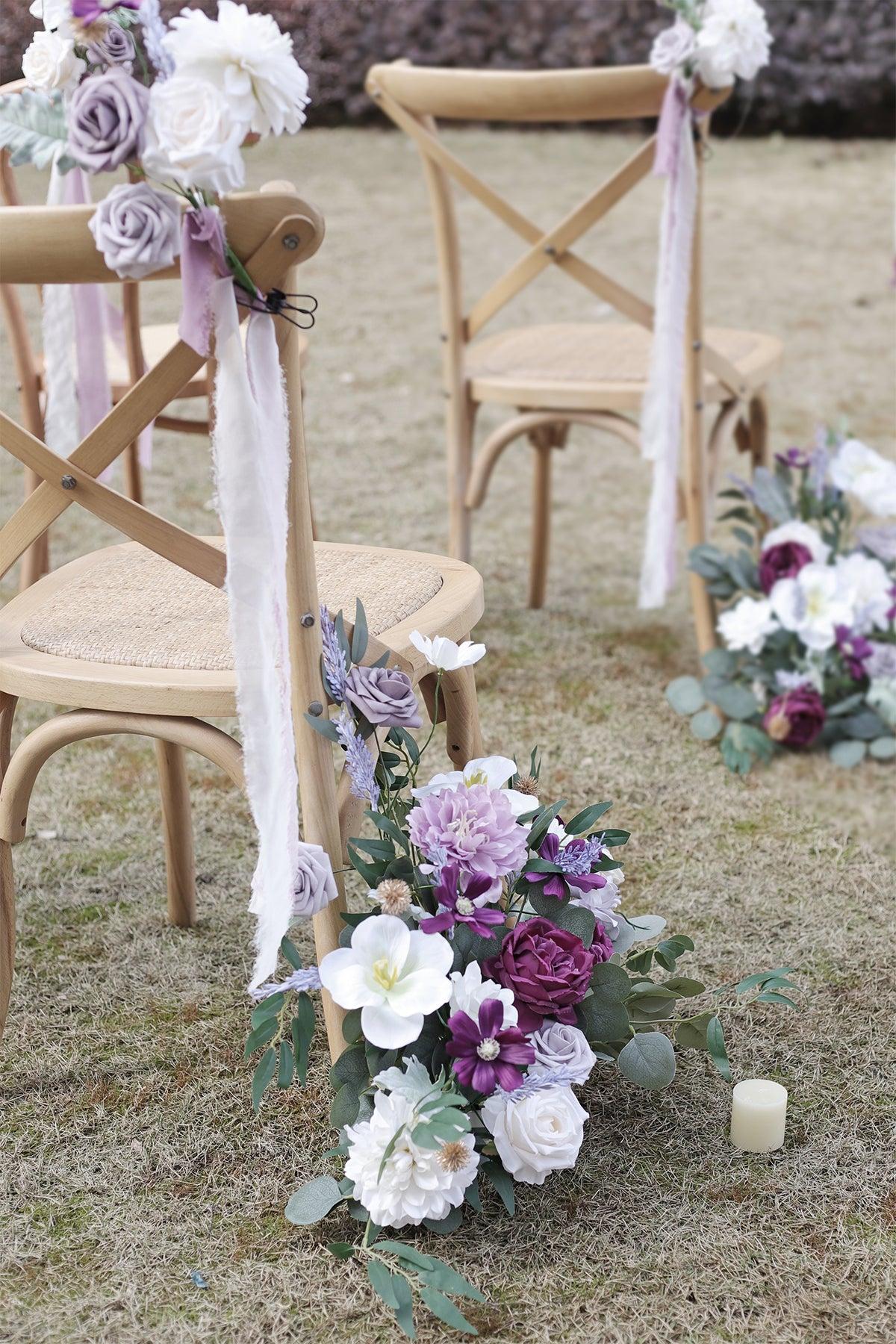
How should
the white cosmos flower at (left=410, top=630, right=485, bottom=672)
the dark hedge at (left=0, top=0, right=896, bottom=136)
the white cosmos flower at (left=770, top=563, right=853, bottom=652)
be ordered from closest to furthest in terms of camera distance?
the white cosmos flower at (left=410, top=630, right=485, bottom=672) < the white cosmos flower at (left=770, top=563, right=853, bottom=652) < the dark hedge at (left=0, top=0, right=896, bottom=136)

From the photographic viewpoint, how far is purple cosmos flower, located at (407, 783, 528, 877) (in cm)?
141

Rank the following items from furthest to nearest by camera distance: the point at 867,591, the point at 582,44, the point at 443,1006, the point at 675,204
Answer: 1. the point at 582,44
2. the point at 867,591
3. the point at 675,204
4. the point at 443,1006

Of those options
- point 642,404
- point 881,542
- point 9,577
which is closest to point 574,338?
point 642,404

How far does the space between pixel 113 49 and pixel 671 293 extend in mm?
1364

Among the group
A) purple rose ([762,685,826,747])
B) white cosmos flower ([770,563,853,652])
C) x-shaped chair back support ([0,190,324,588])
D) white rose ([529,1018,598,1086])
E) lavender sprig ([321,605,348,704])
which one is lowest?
purple rose ([762,685,826,747])

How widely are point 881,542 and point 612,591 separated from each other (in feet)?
2.59

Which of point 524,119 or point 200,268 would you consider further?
point 524,119

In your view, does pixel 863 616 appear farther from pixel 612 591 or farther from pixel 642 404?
pixel 612 591

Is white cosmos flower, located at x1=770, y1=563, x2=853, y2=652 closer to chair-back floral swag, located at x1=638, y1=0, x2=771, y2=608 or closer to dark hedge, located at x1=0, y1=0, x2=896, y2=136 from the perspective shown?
chair-back floral swag, located at x1=638, y1=0, x2=771, y2=608

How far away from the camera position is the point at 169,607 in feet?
5.21

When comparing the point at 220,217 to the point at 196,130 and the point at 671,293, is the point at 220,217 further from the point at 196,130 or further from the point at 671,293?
the point at 671,293

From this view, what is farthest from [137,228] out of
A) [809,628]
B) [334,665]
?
[809,628]

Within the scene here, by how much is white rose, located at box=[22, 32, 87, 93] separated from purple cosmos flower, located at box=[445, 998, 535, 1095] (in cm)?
86

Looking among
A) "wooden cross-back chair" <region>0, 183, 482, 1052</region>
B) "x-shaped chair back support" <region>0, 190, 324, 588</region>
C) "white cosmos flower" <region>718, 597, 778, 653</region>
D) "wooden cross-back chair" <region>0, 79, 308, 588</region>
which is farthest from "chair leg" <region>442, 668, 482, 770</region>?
"white cosmos flower" <region>718, 597, 778, 653</region>
